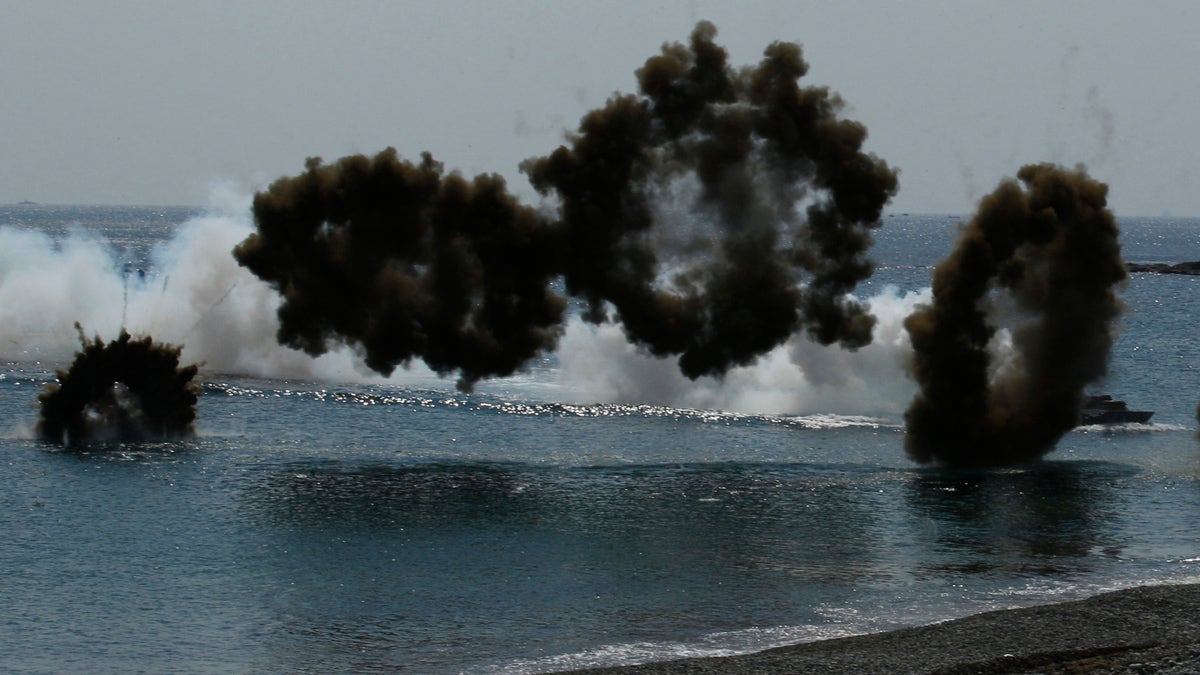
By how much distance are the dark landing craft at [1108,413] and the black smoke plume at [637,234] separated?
19.2 m

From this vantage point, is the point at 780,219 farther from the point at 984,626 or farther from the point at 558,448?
the point at 984,626

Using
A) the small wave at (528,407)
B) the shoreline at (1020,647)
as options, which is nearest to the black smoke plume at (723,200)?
the small wave at (528,407)

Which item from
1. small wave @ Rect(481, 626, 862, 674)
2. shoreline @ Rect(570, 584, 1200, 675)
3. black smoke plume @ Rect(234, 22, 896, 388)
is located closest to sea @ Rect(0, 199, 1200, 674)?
small wave @ Rect(481, 626, 862, 674)

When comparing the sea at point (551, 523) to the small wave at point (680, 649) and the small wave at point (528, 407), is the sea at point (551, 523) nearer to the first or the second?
the small wave at point (680, 649)

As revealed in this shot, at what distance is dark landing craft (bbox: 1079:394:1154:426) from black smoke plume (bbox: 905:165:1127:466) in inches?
656

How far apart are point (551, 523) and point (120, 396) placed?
2522cm

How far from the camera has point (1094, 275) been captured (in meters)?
53.7

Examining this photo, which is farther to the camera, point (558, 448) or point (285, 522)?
point (558, 448)

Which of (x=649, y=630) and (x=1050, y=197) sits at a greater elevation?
(x=1050, y=197)

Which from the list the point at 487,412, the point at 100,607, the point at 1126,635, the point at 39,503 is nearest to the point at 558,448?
the point at 487,412

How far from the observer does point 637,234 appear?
56562mm

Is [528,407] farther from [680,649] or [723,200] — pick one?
[680,649]

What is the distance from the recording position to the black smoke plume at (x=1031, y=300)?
53719 mm

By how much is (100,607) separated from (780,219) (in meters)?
31.5
